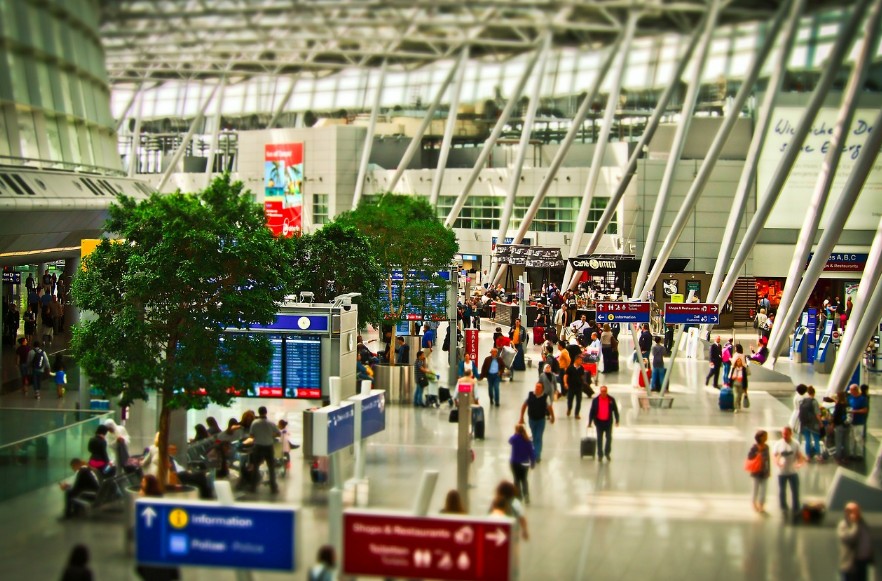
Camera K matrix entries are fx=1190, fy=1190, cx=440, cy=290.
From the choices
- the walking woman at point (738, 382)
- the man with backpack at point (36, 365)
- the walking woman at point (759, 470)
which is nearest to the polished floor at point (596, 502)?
the walking woman at point (759, 470)

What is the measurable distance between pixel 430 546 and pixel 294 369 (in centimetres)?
1228

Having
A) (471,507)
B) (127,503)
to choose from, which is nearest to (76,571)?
(127,503)

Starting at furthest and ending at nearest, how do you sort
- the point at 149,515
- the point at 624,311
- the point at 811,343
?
the point at 811,343 → the point at 624,311 → the point at 149,515

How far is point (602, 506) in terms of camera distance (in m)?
15.1

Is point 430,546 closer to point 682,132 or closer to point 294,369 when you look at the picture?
point 294,369

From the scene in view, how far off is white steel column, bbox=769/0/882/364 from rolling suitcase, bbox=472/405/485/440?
40.5 ft

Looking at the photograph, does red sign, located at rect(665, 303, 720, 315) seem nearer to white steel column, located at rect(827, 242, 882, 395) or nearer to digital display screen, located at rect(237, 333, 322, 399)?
white steel column, located at rect(827, 242, 882, 395)

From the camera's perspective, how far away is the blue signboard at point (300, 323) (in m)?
20.7

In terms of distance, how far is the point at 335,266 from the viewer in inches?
1211

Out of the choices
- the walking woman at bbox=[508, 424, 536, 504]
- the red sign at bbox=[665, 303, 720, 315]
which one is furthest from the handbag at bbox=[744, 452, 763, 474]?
the red sign at bbox=[665, 303, 720, 315]

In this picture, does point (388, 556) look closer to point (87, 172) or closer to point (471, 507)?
point (471, 507)

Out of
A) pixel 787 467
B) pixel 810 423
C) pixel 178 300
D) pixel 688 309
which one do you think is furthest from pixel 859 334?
pixel 178 300

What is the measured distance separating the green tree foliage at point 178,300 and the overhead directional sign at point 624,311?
11.0 m

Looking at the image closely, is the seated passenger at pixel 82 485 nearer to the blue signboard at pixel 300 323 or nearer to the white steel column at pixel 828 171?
the blue signboard at pixel 300 323
